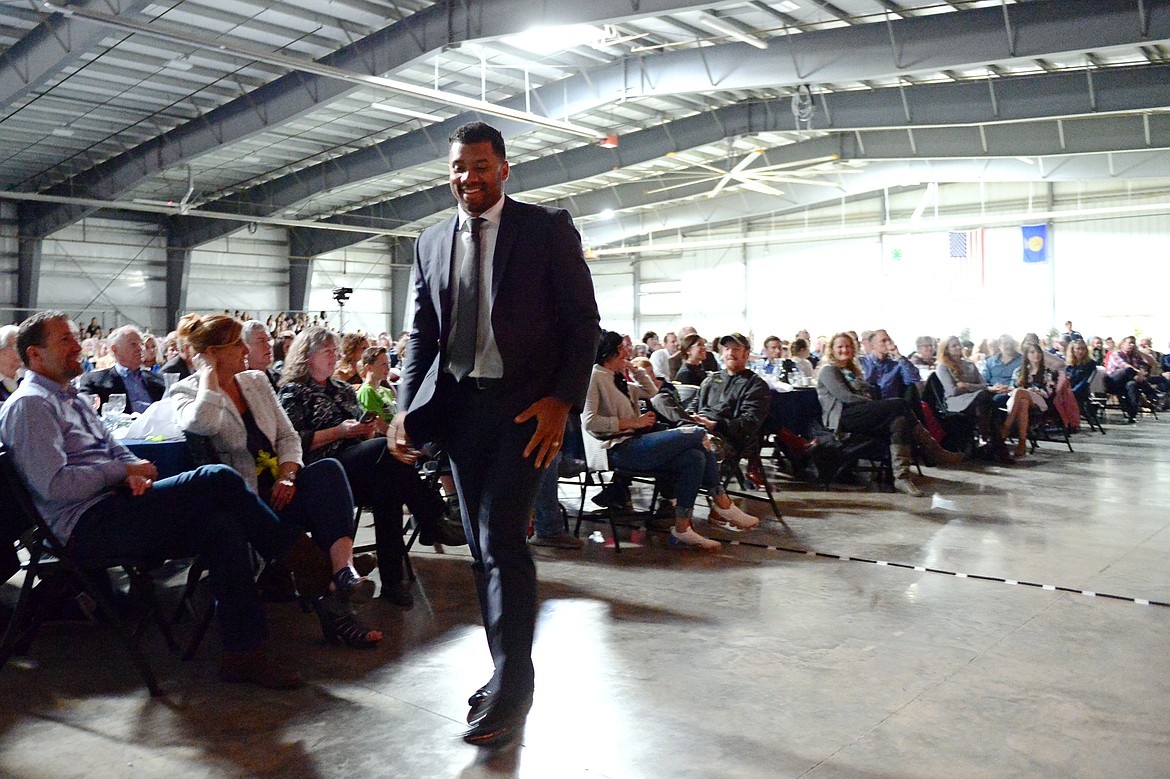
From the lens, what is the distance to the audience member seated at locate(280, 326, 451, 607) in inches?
149

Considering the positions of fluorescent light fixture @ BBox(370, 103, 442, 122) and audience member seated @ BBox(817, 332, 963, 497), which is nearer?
audience member seated @ BBox(817, 332, 963, 497)

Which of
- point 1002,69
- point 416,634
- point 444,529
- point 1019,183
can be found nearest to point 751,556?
point 444,529

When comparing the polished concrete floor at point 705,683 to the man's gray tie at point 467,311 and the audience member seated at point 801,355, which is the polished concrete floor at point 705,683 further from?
the audience member seated at point 801,355

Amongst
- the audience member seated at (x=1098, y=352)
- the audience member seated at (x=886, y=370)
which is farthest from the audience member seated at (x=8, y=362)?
the audience member seated at (x=1098, y=352)

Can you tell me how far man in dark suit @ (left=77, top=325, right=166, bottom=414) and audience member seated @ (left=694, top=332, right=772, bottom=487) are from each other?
123 inches

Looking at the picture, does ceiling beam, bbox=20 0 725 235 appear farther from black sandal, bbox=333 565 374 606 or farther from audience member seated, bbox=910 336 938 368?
black sandal, bbox=333 565 374 606

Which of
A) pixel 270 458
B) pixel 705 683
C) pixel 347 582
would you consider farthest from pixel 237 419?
pixel 705 683

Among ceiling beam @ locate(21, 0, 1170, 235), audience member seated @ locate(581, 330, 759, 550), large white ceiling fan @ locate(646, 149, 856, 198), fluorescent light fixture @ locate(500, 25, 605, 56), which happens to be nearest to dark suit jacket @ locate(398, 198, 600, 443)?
audience member seated @ locate(581, 330, 759, 550)

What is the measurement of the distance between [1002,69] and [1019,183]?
7.62 m

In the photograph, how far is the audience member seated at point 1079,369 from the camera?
34.0ft

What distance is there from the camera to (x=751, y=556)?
4504 mm

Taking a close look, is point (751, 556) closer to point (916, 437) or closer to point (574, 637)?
point (574, 637)

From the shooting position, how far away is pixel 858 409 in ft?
21.4

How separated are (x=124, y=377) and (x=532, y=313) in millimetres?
3647
